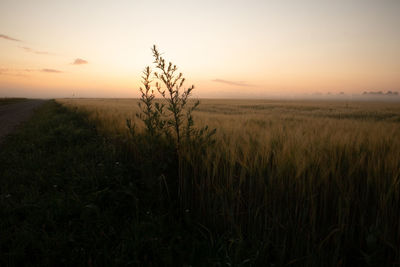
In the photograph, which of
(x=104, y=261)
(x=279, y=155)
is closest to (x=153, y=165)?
(x=104, y=261)

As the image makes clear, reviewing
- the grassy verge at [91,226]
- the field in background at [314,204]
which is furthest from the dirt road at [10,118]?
the field in background at [314,204]

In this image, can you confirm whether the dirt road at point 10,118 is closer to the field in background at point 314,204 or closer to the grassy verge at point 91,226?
the grassy verge at point 91,226

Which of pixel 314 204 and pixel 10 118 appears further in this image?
pixel 10 118

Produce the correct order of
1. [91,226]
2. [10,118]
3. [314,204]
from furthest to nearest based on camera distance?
[10,118] → [91,226] → [314,204]

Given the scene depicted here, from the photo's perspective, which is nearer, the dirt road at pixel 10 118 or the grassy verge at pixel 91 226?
the grassy verge at pixel 91 226

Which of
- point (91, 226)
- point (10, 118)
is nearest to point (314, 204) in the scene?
point (91, 226)

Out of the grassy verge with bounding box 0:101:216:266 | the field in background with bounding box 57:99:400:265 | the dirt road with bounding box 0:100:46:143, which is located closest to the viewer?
the field in background with bounding box 57:99:400:265

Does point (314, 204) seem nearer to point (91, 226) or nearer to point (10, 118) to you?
point (91, 226)

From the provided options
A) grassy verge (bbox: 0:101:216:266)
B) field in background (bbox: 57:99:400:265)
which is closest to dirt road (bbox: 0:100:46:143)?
grassy verge (bbox: 0:101:216:266)

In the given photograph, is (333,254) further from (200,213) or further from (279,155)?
(200,213)

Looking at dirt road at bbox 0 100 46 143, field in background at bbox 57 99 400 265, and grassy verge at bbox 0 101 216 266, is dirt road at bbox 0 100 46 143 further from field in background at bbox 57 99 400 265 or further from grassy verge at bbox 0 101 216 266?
field in background at bbox 57 99 400 265

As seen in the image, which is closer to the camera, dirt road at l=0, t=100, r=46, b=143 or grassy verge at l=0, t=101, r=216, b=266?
grassy verge at l=0, t=101, r=216, b=266

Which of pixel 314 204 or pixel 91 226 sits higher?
pixel 314 204

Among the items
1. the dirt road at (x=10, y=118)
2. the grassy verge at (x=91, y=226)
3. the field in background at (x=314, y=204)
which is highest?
the dirt road at (x=10, y=118)
